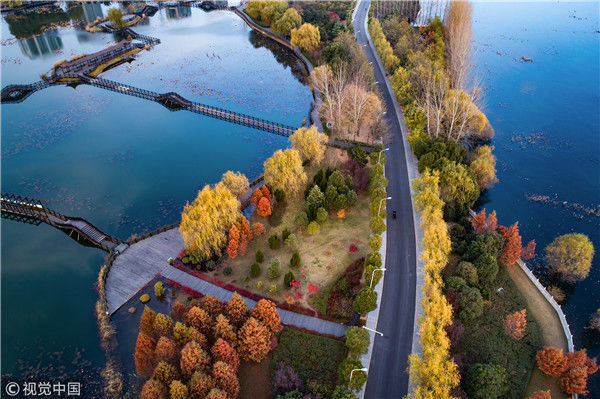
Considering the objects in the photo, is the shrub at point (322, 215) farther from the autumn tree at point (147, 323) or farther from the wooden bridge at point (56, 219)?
the wooden bridge at point (56, 219)

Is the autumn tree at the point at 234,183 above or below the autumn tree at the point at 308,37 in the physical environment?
below

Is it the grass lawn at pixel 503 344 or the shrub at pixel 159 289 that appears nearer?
the grass lawn at pixel 503 344

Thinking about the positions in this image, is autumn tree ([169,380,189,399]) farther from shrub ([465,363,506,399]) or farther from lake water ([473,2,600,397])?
lake water ([473,2,600,397])

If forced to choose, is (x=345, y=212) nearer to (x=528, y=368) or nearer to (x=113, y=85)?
(x=528, y=368)

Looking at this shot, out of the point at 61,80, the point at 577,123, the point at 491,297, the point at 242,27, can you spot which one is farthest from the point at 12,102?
the point at 577,123

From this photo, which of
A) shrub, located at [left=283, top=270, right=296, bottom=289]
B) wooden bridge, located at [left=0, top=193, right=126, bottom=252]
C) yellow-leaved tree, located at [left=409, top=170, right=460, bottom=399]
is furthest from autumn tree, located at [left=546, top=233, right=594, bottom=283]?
wooden bridge, located at [left=0, top=193, right=126, bottom=252]

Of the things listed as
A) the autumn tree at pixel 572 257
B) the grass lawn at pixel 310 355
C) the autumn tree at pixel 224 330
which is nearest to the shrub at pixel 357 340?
the grass lawn at pixel 310 355
